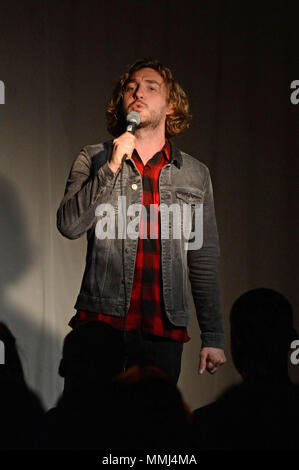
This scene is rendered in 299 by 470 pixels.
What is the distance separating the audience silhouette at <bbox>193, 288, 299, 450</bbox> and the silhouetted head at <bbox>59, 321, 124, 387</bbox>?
0.38m

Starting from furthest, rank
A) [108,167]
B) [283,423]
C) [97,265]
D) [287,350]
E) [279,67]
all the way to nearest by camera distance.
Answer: [279,67], [287,350], [283,423], [97,265], [108,167]

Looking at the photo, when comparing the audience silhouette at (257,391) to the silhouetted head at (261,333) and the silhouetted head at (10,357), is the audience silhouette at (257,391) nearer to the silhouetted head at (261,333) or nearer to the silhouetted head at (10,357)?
the silhouetted head at (261,333)

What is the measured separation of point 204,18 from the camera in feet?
9.07

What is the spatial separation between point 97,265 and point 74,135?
3.23 ft

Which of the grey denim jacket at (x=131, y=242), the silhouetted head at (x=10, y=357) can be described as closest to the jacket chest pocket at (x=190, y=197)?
the grey denim jacket at (x=131, y=242)

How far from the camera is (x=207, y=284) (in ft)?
6.53

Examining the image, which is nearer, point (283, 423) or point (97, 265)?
point (97, 265)

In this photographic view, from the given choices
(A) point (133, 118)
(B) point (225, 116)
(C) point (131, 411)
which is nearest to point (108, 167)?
(A) point (133, 118)

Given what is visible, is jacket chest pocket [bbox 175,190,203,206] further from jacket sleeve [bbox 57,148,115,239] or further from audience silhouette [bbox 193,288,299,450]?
audience silhouette [bbox 193,288,299,450]

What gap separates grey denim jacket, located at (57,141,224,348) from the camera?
1.76m

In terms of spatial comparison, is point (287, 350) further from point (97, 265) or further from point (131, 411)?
point (97, 265)

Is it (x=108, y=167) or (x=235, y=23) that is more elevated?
(x=235, y=23)

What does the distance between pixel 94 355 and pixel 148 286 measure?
360mm

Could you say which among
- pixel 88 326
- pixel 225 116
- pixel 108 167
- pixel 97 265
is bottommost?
Result: pixel 88 326
